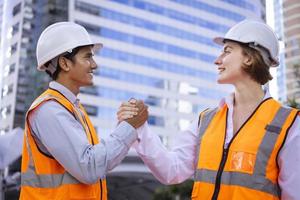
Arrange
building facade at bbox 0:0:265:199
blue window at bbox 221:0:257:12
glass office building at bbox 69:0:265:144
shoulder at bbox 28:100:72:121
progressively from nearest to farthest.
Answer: shoulder at bbox 28:100:72:121
building facade at bbox 0:0:265:199
glass office building at bbox 69:0:265:144
blue window at bbox 221:0:257:12

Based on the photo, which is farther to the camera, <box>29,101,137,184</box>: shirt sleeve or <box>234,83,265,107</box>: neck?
<box>234,83,265,107</box>: neck

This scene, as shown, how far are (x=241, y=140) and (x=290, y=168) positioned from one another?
239 millimetres

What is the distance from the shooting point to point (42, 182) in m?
2.06

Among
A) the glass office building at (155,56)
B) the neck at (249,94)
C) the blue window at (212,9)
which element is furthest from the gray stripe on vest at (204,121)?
the blue window at (212,9)

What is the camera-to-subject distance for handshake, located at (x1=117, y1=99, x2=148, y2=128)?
2221 millimetres

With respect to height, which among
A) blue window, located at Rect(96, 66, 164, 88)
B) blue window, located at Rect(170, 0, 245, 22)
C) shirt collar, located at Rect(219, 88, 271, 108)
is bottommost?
shirt collar, located at Rect(219, 88, 271, 108)

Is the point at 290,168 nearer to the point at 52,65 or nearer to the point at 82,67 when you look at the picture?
the point at 82,67

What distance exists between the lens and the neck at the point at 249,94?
89.7 inches

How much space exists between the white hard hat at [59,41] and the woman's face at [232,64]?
658mm

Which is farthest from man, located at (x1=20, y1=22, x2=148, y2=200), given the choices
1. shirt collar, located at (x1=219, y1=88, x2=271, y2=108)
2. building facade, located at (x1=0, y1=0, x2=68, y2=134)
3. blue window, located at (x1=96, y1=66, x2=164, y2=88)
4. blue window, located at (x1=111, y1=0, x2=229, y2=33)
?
blue window, located at (x1=111, y1=0, x2=229, y2=33)

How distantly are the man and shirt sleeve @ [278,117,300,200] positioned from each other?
0.67 meters

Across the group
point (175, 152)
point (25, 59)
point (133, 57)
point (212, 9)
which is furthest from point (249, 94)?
point (212, 9)

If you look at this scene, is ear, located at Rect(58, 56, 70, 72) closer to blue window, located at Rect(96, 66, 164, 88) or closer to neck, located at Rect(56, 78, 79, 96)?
neck, located at Rect(56, 78, 79, 96)

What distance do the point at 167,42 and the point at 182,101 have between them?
7021mm
